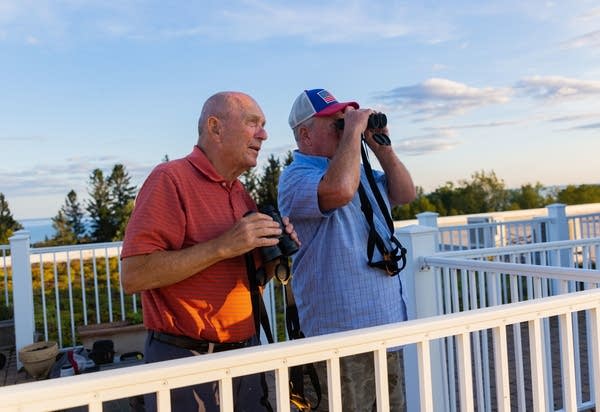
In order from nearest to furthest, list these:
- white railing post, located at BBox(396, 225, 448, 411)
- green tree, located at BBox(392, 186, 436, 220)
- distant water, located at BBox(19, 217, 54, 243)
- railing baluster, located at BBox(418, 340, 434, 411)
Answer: railing baluster, located at BBox(418, 340, 434, 411)
white railing post, located at BBox(396, 225, 448, 411)
green tree, located at BBox(392, 186, 436, 220)
distant water, located at BBox(19, 217, 54, 243)

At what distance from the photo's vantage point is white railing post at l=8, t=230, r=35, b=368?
4.67m

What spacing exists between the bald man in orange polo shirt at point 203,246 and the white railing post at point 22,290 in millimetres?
3998

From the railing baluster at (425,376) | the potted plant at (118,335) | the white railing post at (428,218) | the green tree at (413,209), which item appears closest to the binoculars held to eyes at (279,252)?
the railing baluster at (425,376)

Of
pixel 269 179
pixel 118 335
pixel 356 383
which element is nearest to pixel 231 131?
pixel 356 383

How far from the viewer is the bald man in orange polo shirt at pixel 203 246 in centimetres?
121

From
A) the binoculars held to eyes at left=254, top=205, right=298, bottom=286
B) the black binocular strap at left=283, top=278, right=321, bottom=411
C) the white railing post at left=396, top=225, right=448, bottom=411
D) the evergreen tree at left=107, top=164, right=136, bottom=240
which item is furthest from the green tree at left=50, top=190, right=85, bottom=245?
the binoculars held to eyes at left=254, top=205, right=298, bottom=286

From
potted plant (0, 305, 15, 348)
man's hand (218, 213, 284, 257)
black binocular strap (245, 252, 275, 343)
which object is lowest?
potted plant (0, 305, 15, 348)

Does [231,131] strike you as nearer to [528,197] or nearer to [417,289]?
[417,289]

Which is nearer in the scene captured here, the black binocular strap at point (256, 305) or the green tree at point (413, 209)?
the black binocular strap at point (256, 305)

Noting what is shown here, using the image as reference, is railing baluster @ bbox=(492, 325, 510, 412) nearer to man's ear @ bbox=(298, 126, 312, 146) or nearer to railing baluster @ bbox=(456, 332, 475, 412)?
railing baluster @ bbox=(456, 332, 475, 412)

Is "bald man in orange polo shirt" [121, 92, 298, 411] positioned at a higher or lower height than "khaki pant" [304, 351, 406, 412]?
higher

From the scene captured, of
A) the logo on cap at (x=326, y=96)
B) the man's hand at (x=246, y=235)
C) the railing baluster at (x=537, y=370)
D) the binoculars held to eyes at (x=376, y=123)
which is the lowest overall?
the railing baluster at (x=537, y=370)

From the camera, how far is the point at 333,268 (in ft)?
5.63

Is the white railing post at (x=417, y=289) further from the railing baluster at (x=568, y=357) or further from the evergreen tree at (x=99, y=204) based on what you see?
the evergreen tree at (x=99, y=204)
